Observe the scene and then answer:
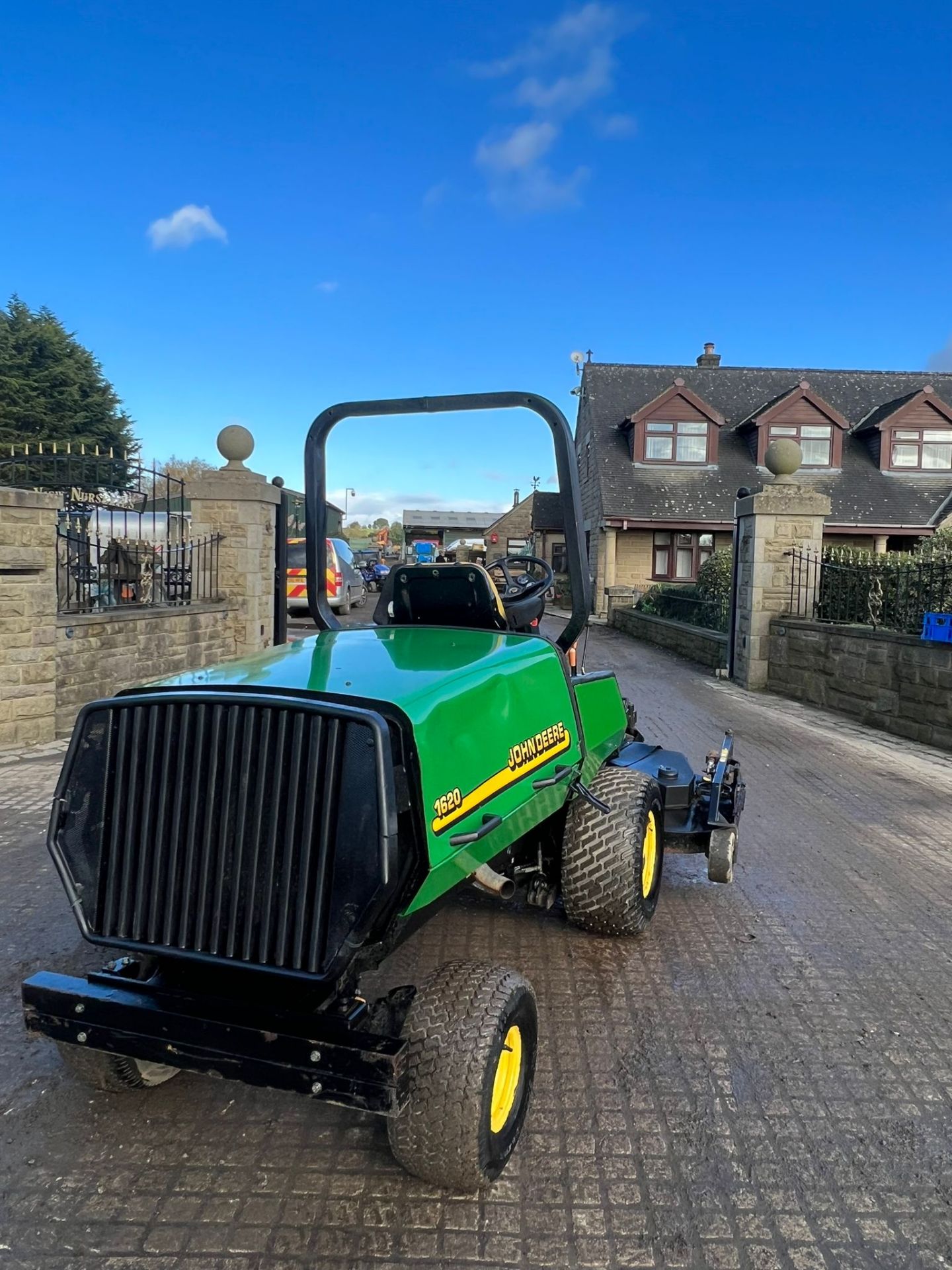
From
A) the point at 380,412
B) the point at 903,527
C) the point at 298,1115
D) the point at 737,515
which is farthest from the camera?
the point at 903,527

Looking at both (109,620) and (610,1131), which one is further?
(109,620)

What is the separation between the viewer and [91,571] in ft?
28.9

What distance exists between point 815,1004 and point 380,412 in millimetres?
3015

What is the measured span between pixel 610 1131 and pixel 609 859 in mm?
1137

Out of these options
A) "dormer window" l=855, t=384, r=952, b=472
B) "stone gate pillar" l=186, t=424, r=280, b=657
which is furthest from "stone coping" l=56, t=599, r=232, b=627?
"dormer window" l=855, t=384, r=952, b=472

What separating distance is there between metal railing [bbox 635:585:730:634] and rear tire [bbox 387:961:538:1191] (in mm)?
11851

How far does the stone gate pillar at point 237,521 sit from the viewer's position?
11.0 m

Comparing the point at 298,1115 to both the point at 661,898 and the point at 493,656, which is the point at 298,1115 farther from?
the point at 661,898

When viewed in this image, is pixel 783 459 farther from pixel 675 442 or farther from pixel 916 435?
pixel 916 435

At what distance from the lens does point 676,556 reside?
2708 centimetres

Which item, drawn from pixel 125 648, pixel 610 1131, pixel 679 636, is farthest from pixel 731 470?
pixel 610 1131

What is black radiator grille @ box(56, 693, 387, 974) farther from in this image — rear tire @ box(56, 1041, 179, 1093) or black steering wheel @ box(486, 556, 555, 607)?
black steering wheel @ box(486, 556, 555, 607)

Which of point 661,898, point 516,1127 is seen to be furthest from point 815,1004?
point 516,1127

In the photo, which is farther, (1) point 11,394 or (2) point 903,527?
(1) point 11,394
